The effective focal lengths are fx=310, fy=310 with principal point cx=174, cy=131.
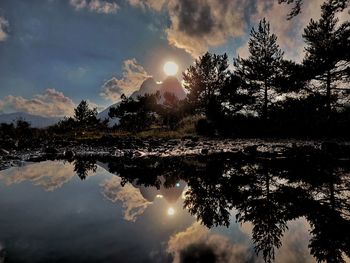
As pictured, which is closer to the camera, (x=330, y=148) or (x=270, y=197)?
(x=270, y=197)

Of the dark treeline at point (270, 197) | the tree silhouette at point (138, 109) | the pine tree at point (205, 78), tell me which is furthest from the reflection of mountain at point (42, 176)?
the tree silhouette at point (138, 109)

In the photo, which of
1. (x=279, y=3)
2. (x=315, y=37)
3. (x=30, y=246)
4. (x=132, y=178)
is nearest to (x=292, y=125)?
(x=315, y=37)

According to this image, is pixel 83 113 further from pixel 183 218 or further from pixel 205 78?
pixel 183 218

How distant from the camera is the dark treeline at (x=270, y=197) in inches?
125

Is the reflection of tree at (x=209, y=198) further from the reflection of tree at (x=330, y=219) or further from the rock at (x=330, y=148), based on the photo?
the rock at (x=330, y=148)

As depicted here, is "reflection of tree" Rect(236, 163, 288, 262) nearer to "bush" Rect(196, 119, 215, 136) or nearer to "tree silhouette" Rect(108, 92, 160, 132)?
"bush" Rect(196, 119, 215, 136)

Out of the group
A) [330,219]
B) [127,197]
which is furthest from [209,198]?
[330,219]

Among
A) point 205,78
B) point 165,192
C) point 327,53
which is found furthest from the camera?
point 205,78

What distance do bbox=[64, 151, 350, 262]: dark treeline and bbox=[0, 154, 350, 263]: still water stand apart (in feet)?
0.04

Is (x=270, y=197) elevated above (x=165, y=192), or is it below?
above

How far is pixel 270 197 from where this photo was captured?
500cm

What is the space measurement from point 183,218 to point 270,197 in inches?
66.1

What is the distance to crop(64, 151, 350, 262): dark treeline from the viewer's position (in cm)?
317

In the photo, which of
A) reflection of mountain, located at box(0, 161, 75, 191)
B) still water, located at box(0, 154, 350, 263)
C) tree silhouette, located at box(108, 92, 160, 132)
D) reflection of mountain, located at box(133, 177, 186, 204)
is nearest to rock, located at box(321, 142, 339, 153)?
still water, located at box(0, 154, 350, 263)
